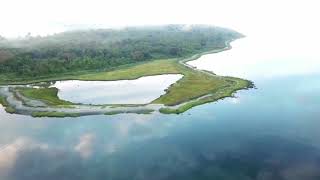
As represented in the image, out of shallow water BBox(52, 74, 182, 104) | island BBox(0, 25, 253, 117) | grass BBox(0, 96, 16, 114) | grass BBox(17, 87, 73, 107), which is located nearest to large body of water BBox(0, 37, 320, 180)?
grass BBox(0, 96, 16, 114)

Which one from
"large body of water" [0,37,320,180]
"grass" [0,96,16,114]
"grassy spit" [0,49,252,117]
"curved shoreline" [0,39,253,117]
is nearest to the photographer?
"large body of water" [0,37,320,180]

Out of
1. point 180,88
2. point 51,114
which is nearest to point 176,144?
point 51,114

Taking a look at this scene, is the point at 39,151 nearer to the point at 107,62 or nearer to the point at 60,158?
the point at 60,158

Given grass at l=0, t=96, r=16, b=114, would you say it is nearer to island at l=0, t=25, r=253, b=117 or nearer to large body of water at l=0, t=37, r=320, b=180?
island at l=0, t=25, r=253, b=117

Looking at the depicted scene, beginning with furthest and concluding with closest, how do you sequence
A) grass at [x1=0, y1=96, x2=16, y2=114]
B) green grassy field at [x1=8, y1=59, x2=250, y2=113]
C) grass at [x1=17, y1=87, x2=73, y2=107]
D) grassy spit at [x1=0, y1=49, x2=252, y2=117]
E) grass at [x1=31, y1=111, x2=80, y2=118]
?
grass at [x1=17, y1=87, x2=73, y2=107] → green grassy field at [x1=8, y1=59, x2=250, y2=113] → grassy spit at [x1=0, y1=49, x2=252, y2=117] → grass at [x1=0, y1=96, x2=16, y2=114] → grass at [x1=31, y1=111, x2=80, y2=118]

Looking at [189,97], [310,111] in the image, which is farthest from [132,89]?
[310,111]

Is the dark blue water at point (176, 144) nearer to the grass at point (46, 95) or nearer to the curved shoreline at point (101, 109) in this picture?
the curved shoreline at point (101, 109)
